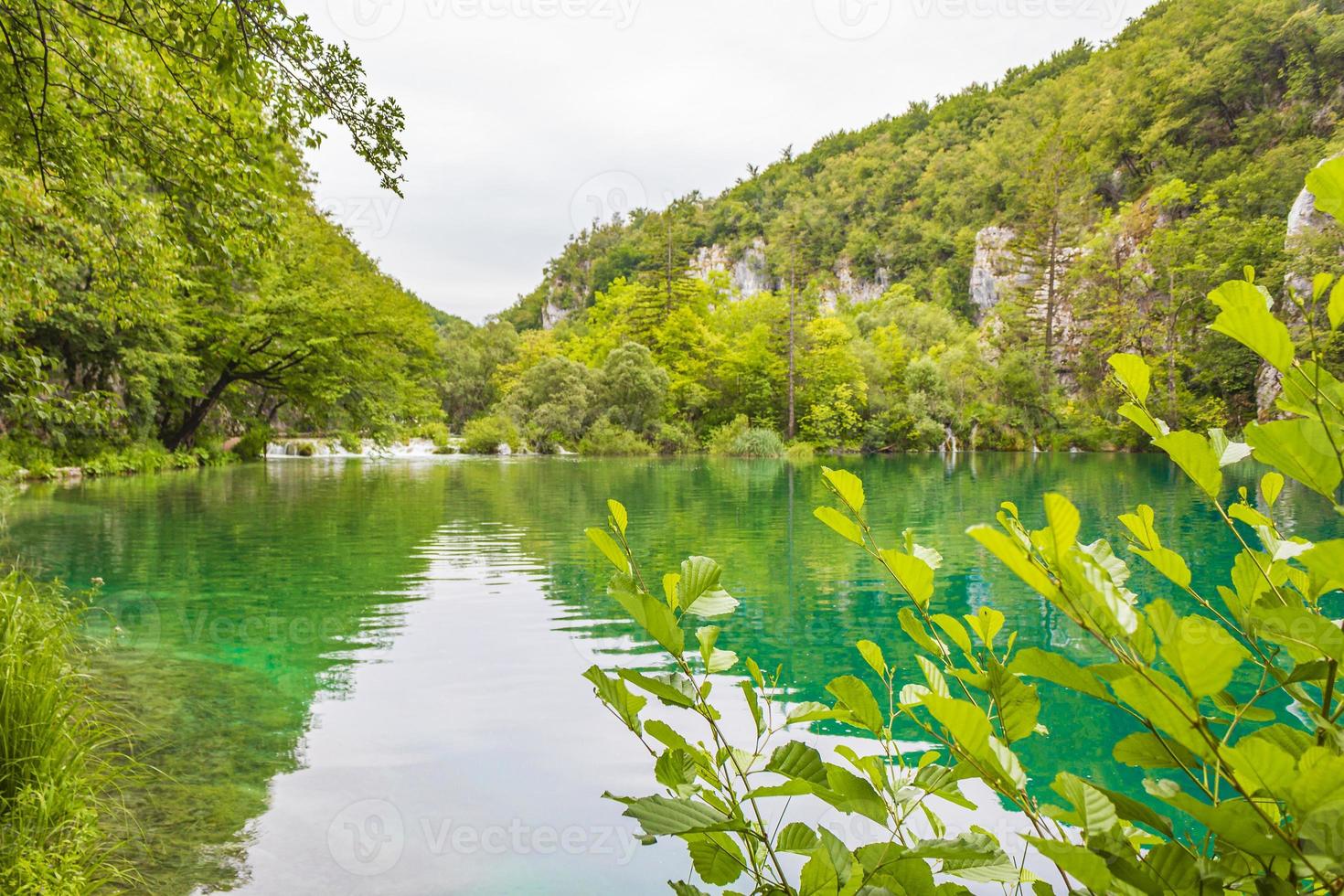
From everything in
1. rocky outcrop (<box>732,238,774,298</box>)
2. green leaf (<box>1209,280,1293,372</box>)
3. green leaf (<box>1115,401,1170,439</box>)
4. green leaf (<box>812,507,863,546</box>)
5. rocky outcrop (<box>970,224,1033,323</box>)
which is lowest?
green leaf (<box>812,507,863,546</box>)

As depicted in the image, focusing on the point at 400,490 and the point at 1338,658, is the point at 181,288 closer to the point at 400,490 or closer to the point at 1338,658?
the point at 400,490

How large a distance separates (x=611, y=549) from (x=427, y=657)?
4.79 meters

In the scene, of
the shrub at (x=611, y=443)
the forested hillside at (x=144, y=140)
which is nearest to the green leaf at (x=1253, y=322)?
Answer: the forested hillside at (x=144, y=140)

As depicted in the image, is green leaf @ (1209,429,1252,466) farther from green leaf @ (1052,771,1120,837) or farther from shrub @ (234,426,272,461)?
shrub @ (234,426,272,461)

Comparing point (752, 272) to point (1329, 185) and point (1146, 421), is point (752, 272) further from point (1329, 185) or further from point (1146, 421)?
point (1329, 185)

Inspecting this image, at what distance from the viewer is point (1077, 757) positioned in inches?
139

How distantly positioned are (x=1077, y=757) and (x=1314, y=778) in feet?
12.1

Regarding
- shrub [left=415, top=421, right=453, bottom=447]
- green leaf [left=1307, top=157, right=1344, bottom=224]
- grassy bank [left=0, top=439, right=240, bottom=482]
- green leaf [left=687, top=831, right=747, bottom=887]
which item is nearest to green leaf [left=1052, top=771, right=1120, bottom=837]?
green leaf [left=687, top=831, right=747, bottom=887]

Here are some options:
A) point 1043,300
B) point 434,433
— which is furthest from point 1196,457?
point 1043,300

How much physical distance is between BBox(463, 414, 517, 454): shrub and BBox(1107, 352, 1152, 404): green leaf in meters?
36.8

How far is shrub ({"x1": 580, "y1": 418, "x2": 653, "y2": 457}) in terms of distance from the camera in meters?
35.6

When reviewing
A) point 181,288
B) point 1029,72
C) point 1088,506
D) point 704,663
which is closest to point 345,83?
point 704,663

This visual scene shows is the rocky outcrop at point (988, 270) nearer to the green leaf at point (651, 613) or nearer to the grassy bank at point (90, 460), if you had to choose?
the grassy bank at point (90, 460)

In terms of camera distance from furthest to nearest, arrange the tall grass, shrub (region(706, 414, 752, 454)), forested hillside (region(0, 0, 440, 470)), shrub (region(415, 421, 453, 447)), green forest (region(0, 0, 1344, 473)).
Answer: shrub (region(415, 421, 453, 447)) → shrub (region(706, 414, 752, 454)) → green forest (region(0, 0, 1344, 473)) → forested hillside (region(0, 0, 440, 470)) → the tall grass
